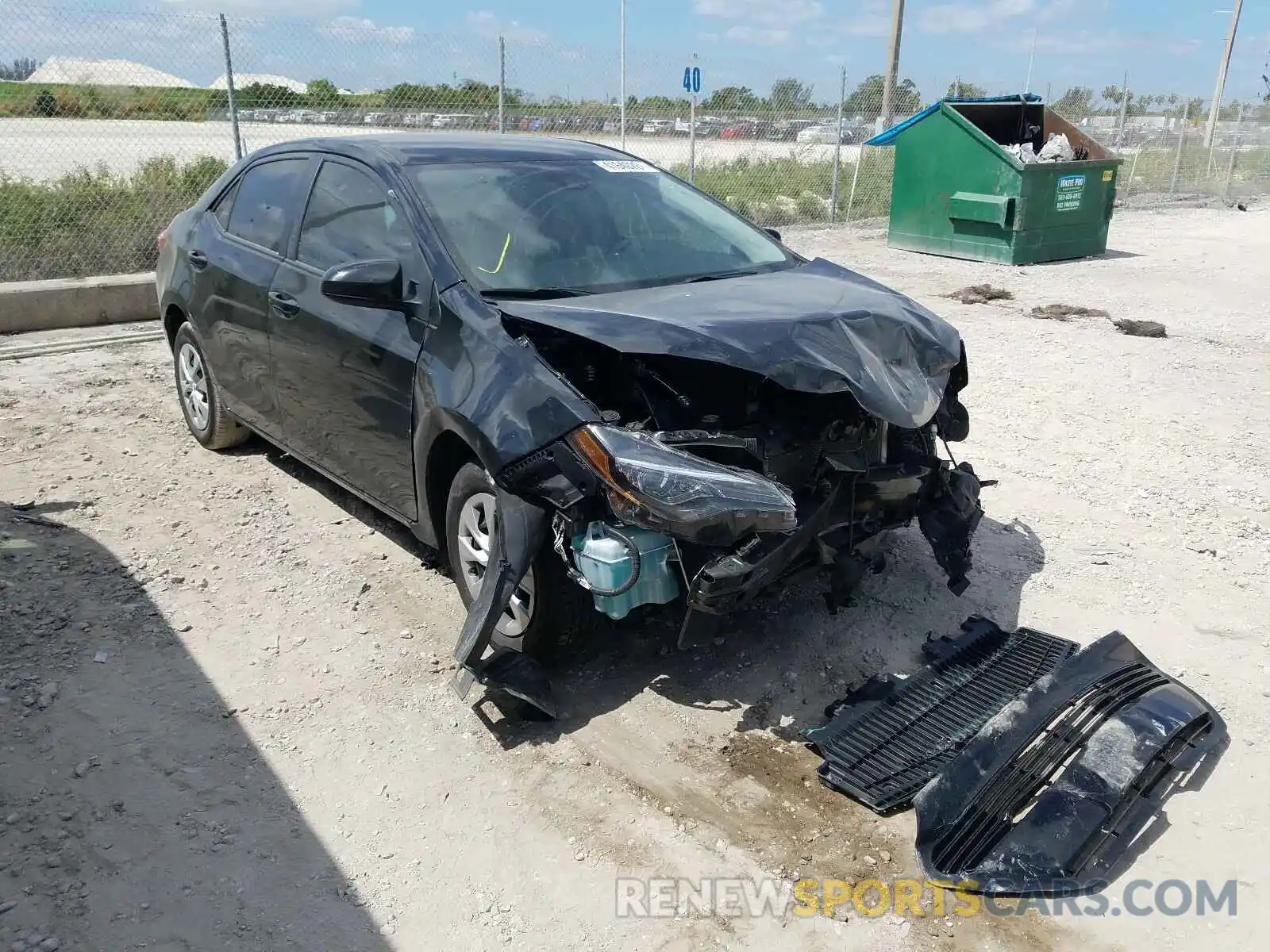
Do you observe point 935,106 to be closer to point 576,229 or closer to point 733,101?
point 733,101

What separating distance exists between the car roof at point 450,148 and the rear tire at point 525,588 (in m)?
1.48

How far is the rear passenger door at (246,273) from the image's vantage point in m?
4.70

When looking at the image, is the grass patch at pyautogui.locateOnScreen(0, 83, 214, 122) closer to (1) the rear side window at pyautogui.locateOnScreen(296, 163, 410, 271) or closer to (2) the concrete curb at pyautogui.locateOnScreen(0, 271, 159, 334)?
(2) the concrete curb at pyautogui.locateOnScreen(0, 271, 159, 334)

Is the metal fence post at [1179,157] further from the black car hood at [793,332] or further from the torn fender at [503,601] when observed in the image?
the torn fender at [503,601]

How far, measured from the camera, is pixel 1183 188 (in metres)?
23.3

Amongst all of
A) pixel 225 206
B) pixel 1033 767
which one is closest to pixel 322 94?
pixel 225 206

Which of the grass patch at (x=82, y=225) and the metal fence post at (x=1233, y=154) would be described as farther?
the metal fence post at (x=1233, y=154)

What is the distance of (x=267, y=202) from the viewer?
491cm

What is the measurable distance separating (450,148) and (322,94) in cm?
761

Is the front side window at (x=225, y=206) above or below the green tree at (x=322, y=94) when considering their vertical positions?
below

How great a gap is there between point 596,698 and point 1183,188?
24.8 metres

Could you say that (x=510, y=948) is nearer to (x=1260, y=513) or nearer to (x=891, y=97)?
(x=1260, y=513)

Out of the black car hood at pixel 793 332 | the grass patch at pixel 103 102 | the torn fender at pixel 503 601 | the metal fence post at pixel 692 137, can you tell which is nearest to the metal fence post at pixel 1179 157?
the metal fence post at pixel 692 137

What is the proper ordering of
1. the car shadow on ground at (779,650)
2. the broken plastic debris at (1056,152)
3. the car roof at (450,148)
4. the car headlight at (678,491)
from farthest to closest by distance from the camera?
the broken plastic debris at (1056,152) → the car roof at (450,148) → the car shadow on ground at (779,650) → the car headlight at (678,491)
